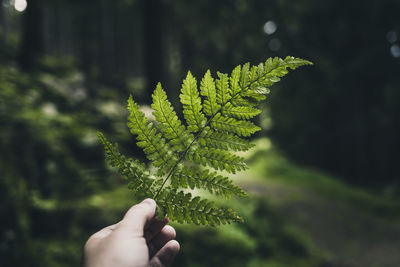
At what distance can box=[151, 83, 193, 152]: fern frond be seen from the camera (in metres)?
0.84

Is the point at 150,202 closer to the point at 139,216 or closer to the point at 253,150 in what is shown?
the point at 139,216

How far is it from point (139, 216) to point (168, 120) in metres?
0.32

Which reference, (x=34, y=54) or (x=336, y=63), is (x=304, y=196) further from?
(x=34, y=54)

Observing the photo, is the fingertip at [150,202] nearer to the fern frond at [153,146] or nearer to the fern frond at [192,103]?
the fern frond at [153,146]

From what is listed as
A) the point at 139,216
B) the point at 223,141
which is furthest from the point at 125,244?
the point at 223,141

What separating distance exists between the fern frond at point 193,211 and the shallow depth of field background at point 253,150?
9.67 ft

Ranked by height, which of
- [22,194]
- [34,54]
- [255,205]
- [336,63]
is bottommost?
[22,194]

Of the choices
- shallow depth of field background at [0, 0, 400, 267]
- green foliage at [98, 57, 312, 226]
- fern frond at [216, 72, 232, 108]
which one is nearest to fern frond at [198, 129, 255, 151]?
green foliage at [98, 57, 312, 226]

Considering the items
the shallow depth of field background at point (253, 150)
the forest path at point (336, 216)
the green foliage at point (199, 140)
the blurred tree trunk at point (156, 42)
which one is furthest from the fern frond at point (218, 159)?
the blurred tree trunk at point (156, 42)

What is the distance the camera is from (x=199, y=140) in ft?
2.94

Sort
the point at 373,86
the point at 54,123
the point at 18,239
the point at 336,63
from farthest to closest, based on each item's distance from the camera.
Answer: the point at 373,86
the point at 336,63
the point at 54,123
the point at 18,239

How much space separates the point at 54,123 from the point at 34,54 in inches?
177

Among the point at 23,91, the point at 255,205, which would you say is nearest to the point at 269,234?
the point at 255,205

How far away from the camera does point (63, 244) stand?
11.1ft
